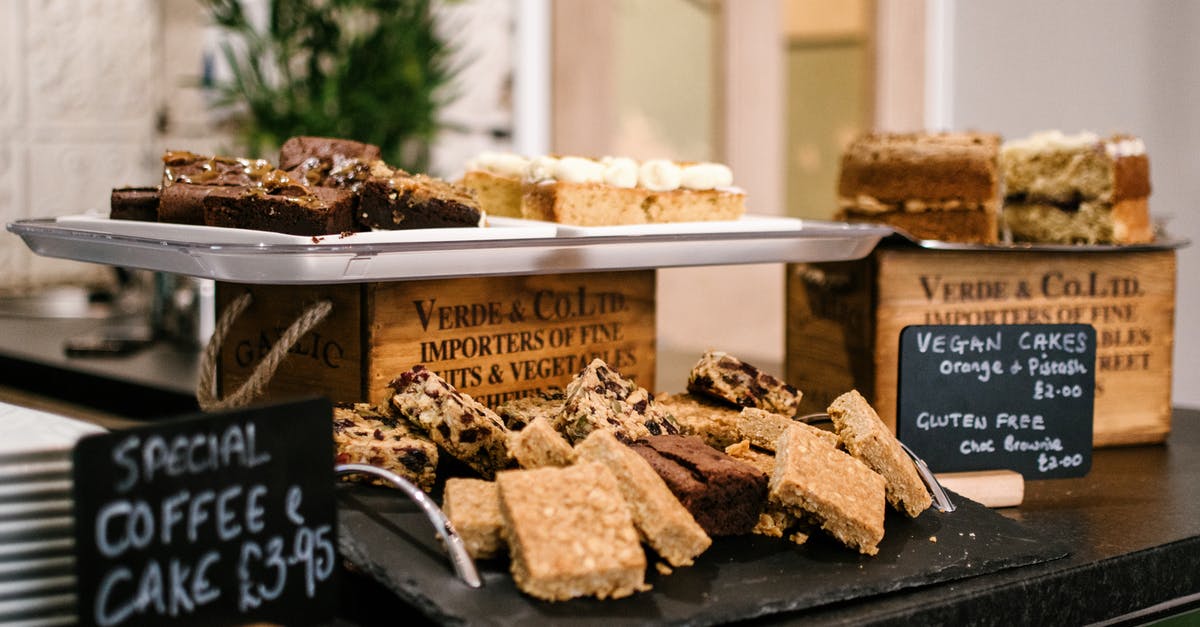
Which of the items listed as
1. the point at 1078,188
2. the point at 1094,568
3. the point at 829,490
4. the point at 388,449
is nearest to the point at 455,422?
the point at 388,449

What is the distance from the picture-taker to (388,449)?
1.24m

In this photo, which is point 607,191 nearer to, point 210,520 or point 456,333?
point 456,333

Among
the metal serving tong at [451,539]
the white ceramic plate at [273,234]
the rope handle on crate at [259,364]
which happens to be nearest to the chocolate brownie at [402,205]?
the white ceramic plate at [273,234]

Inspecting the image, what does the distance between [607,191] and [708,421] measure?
0.39m

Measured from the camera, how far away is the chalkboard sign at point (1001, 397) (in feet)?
4.88

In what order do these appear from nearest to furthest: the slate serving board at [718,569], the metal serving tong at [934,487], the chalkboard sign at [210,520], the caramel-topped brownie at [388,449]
→ the chalkboard sign at [210,520], the slate serving board at [718,569], the caramel-topped brownie at [388,449], the metal serving tong at [934,487]

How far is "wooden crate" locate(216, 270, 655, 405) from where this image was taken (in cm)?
144

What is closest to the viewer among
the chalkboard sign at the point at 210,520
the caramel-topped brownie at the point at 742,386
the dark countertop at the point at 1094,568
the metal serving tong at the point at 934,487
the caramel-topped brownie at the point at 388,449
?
the chalkboard sign at the point at 210,520

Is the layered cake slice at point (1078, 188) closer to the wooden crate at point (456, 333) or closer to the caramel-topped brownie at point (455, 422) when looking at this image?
the wooden crate at point (456, 333)

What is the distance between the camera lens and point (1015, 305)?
70.2 inches

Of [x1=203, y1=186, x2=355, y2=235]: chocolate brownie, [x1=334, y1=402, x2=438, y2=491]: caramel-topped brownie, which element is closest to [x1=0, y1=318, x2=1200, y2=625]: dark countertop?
[x1=334, y1=402, x2=438, y2=491]: caramel-topped brownie

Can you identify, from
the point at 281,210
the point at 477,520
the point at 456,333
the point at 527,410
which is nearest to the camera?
the point at 477,520

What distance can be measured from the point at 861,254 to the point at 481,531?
818mm

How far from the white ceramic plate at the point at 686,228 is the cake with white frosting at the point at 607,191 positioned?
48 mm
